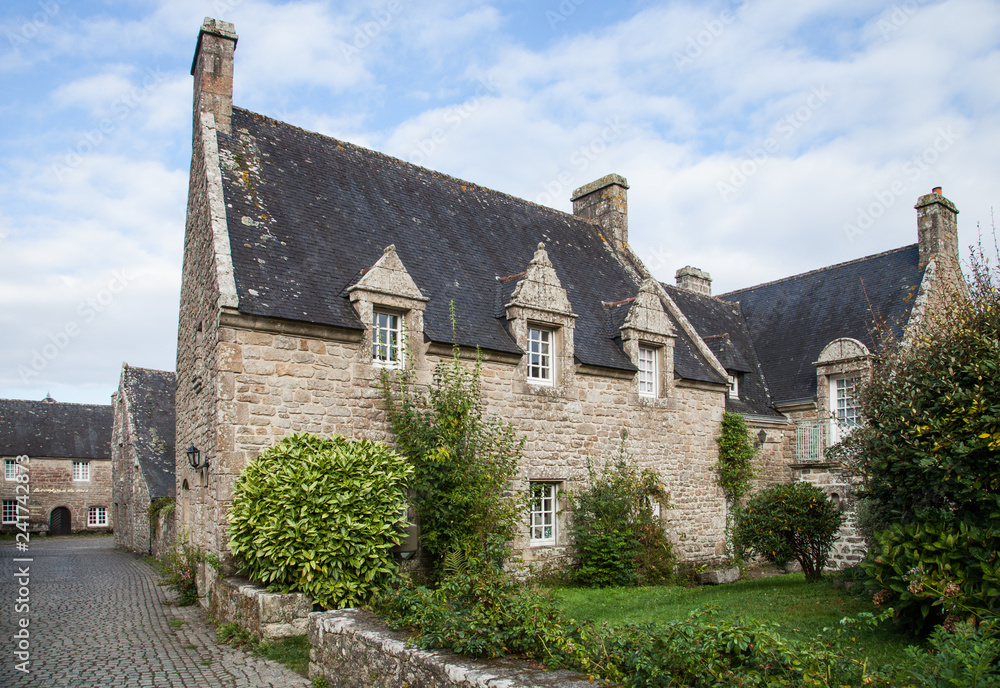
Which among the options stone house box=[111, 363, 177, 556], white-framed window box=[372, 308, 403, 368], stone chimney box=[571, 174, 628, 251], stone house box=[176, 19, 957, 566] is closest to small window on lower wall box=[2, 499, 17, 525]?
stone house box=[111, 363, 177, 556]

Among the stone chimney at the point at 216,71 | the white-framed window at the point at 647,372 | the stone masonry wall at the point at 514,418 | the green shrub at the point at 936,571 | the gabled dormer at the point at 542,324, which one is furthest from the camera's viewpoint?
the white-framed window at the point at 647,372

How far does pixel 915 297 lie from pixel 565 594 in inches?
465

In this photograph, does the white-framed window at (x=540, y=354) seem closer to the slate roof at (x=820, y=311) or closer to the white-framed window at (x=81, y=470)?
the slate roof at (x=820, y=311)

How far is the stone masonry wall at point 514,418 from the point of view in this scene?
9.96 m

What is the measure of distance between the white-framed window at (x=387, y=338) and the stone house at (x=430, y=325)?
4cm

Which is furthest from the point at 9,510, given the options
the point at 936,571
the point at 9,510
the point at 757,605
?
the point at 936,571

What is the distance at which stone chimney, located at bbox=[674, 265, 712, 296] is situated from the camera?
2298 cm

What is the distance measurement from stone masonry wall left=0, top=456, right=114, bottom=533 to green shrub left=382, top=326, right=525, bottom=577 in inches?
1311

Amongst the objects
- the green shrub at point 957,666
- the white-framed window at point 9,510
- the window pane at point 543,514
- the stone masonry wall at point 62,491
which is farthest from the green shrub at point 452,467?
the white-framed window at point 9,510

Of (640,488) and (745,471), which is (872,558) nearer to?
(640,488)

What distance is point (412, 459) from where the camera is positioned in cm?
1072

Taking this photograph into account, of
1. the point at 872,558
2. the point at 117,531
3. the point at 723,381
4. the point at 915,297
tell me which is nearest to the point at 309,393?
the point at 872,558

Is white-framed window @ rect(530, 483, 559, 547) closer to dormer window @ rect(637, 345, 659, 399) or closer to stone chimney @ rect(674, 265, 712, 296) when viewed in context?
dormer window @ rect(637, 345, 659, 399)

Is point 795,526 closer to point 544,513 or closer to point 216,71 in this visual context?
point 544,513
